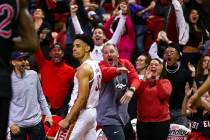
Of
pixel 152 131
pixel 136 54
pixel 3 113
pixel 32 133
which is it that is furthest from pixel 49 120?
pixel 3 113

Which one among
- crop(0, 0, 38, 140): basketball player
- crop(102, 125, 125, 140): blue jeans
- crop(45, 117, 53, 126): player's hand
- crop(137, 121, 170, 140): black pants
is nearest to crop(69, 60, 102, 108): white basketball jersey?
crop(45, 117, 53, 126): player's hand

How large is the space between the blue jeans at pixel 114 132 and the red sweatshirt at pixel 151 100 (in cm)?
A: 58

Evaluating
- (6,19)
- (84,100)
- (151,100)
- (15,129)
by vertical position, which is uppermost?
(6,19)

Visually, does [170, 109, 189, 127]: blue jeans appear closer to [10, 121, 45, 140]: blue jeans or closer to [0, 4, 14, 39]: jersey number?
[10, 121, 45, 140]: blue jeans

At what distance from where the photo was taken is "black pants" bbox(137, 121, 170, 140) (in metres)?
11.2

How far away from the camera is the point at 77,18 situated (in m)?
14.8

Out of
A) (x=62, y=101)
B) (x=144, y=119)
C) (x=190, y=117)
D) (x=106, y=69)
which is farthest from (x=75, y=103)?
(x=62, y=101)

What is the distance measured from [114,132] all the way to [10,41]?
5.48 metres

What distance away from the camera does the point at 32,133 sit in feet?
34.8

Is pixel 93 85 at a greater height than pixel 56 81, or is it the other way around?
pixel 93 85

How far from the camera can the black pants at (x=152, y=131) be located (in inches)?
441

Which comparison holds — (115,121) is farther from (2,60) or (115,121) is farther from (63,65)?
(2,60)

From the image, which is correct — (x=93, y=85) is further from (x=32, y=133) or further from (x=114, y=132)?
(x=32, y=133)

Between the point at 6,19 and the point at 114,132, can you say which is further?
the point at 114,132
